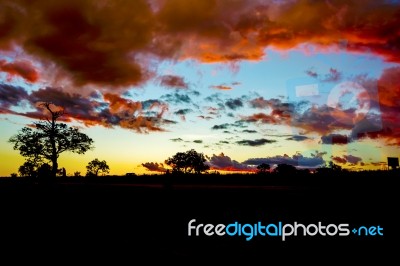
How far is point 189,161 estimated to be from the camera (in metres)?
117

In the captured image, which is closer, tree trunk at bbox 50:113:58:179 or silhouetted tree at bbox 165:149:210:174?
tree trunk at bbox 50:113:58:179

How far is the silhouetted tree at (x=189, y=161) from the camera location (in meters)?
116

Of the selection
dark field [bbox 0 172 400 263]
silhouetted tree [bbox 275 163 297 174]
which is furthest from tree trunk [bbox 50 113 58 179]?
dark field [bbox 0 172 400 263]

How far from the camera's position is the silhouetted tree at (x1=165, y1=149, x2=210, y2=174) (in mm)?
116375

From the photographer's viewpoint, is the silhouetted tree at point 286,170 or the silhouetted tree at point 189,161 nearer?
the silhouetted tree at point 286,170

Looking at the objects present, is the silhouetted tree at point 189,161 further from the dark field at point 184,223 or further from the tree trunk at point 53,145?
the dark field at point 184,223

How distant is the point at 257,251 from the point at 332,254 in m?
1.67

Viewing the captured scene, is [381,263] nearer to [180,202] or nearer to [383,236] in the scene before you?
[383,236]

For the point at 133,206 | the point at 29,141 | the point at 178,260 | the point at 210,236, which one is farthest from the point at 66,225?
the point at 29,141

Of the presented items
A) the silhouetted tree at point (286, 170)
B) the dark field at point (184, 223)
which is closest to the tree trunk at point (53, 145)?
the silhouetted tree at point (286, 170)

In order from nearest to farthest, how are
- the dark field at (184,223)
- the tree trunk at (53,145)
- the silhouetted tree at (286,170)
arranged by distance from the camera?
the dark field at (184,223) < the silhouetted tree at (286,170) < the tree trunk at (53,145)

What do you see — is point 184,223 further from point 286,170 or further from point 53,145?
point 286,170

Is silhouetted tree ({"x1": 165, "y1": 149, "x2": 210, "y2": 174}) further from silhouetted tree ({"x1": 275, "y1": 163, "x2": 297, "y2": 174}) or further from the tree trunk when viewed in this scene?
the tree trunk

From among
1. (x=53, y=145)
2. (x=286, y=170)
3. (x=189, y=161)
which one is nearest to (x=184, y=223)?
(x=53, y=145)
